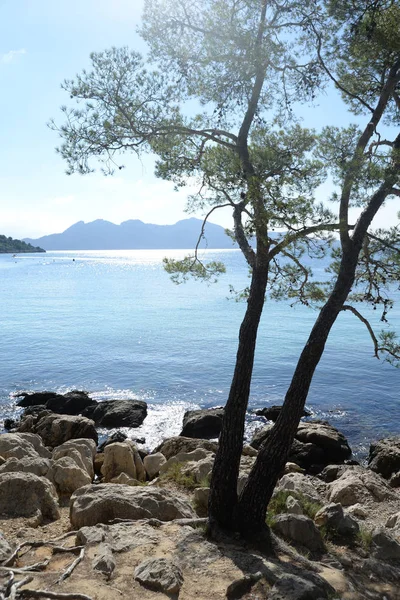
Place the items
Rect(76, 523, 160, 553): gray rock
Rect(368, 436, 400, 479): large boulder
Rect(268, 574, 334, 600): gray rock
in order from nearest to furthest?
Rect(268, 574, 334, 600): gray rock
Rect(76, 523, 160, 553): gray rock
Rect(368, 436, 400, 479): large boulder

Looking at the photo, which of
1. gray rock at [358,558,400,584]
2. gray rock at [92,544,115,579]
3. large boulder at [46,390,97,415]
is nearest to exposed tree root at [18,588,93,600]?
gray rock at [92,544,115,579]

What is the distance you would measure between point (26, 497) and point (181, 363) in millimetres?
21154

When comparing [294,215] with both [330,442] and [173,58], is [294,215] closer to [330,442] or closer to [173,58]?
[173,58]

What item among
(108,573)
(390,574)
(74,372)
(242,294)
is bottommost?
(74,372)

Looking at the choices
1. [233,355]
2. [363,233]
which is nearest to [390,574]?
[363,233]

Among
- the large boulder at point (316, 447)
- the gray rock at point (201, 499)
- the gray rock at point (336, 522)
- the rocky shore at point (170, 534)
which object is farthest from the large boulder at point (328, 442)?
the gray rock at point (201, 499)

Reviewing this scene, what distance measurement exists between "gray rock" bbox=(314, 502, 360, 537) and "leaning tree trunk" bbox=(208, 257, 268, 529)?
2108 mm

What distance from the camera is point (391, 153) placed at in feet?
24.0

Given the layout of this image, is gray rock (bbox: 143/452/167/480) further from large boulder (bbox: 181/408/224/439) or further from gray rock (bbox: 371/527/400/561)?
gray rock (bbox: 371/527/400/561)

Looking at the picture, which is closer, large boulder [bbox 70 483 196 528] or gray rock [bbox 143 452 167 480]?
large boulder [bbox 70 483 196 528]

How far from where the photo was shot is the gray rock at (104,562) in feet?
20.1

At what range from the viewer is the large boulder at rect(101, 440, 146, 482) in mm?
12851

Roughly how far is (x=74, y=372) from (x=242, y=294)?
2077 cm

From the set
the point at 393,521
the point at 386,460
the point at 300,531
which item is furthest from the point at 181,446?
the point at 300,531
